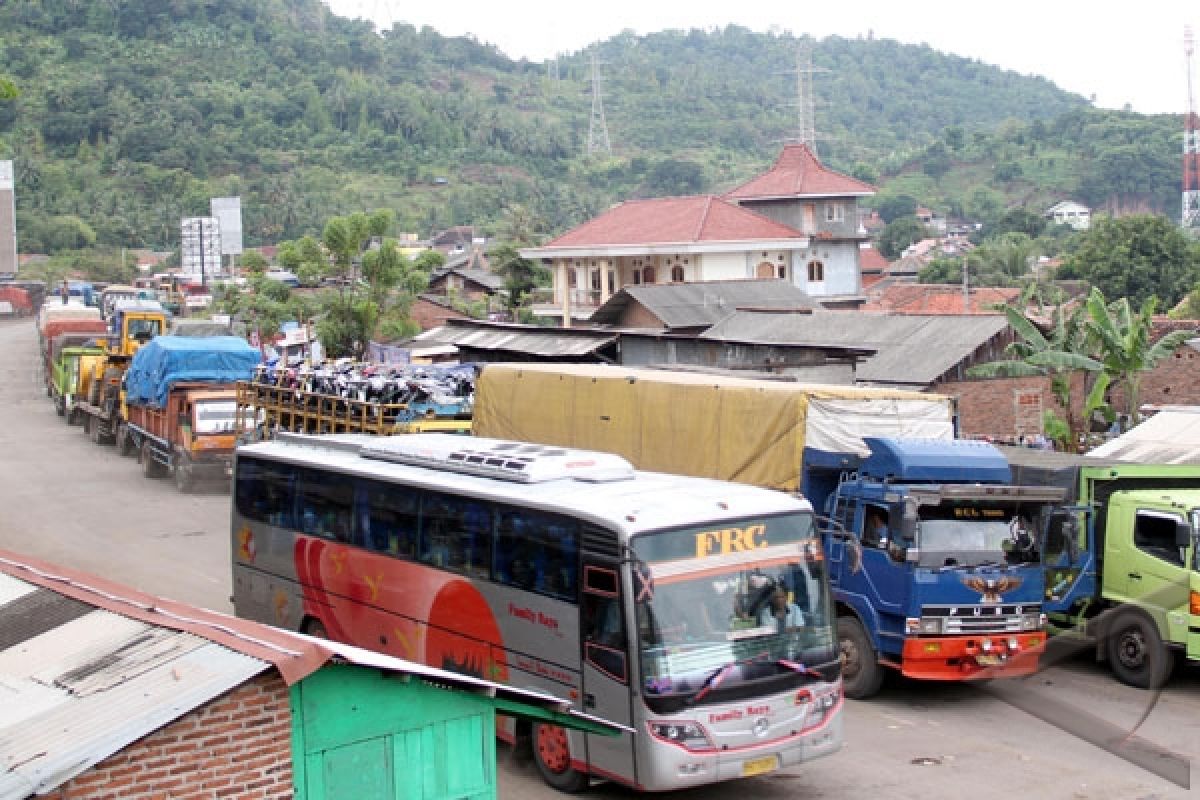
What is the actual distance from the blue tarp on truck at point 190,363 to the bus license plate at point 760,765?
20594 mm

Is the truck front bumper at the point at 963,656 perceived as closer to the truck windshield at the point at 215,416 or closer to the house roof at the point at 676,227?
the truck windshield at the point at 215,416

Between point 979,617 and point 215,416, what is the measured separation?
60.5ft

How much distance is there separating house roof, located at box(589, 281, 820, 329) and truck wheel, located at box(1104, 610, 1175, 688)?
2053 centimetres

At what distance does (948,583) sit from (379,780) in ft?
22.5

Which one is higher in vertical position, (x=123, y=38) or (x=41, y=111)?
(x=123, y=38)

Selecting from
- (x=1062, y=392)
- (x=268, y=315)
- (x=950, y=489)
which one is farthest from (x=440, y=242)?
(x=950, y=489)

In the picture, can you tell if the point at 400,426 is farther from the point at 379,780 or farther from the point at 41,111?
the point at 41,111

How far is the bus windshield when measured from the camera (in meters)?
10.5

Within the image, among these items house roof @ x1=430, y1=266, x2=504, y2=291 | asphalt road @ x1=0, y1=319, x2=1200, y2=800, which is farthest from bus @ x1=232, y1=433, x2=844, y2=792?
house roof @ x1=430, y1=266, x2=504, y2=291

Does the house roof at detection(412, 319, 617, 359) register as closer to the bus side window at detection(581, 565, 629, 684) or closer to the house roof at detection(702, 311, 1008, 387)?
the house roof at detection(702, 311, 1008, 387)

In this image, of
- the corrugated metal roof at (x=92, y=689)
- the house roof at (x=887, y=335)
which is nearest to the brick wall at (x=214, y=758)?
the corrugated metal roof at (x=92, y=689)

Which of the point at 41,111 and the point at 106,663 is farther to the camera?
the point at 41,111

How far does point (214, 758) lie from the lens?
754 cm

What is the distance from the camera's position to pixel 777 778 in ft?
39.3
